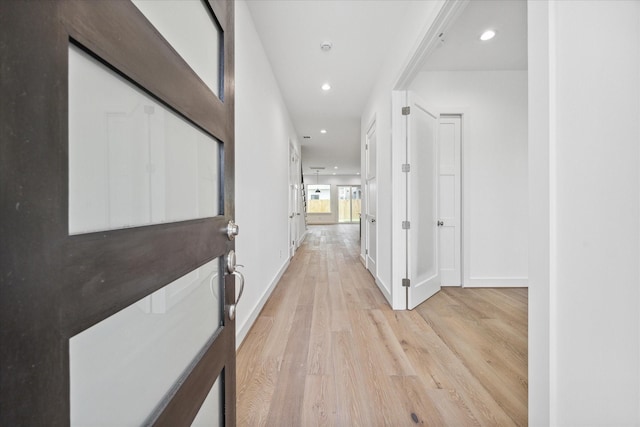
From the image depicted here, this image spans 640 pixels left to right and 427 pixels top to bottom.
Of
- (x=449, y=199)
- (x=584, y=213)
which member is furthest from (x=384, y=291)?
(x=584, y=213)

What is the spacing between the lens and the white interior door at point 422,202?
2.49 m

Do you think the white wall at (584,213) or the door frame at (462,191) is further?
the door frame at (462,191)

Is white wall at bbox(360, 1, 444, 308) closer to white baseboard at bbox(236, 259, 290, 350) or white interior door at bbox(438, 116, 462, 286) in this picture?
white interior door at bbox(438, 116, 462, 286)

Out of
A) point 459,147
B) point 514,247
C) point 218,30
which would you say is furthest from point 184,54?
point 514,247

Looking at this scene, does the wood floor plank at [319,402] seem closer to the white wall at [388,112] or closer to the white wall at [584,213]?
the white wall at [584,213]

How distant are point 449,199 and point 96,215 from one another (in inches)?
136

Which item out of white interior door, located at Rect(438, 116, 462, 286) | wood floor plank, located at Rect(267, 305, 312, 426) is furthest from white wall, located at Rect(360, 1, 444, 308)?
wood floor plank, located at Rect(267, 305, 312, 426)

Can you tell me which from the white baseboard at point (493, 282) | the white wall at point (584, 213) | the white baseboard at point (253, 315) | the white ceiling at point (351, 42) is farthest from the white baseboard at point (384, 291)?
the white ceiling at point (351, 42)

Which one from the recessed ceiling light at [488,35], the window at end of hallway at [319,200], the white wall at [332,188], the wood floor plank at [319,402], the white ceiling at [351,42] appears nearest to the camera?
the wood floor plank at [319,402]

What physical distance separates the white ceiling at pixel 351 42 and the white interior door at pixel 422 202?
2.12 ft

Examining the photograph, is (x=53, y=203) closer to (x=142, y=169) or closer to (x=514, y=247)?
(x=142, y=169)

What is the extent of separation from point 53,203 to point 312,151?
304 inches

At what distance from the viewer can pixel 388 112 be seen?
275 centimetres

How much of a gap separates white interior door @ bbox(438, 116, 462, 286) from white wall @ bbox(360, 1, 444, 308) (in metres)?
0.76
